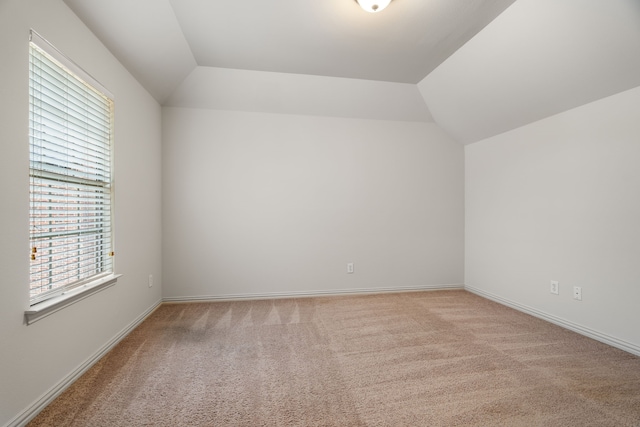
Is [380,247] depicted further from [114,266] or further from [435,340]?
[114,266]

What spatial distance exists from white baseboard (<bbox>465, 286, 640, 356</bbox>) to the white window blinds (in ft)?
13.3

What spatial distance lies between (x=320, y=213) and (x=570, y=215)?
256 centimetres

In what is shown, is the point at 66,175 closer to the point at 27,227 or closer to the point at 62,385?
the point at 27,227

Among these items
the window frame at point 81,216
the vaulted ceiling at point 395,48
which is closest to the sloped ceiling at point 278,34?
the vaulted ceiling at point 395,48

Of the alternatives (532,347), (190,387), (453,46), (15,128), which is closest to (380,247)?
(532,347)

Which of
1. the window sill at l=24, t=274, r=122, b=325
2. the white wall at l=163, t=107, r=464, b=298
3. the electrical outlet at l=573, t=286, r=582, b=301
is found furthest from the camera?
the white wall at l=163, t=107, r=464, b=298

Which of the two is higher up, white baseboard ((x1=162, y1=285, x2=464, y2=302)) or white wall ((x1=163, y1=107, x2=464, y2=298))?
white wall ((x1=163, y1=107, x2=464, y2=298))

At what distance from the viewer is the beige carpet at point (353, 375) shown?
154cm

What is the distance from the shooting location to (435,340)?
96.2 inches

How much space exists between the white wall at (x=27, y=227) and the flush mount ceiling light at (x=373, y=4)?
6.22ft

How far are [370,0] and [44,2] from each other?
1.94 meters

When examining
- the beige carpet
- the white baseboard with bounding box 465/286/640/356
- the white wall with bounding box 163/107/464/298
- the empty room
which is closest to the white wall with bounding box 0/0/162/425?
the empty room

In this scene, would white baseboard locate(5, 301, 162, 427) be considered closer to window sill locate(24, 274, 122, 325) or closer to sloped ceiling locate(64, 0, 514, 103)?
window sill locate(24, 274, 122, 325)

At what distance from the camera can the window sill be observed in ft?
4.84
